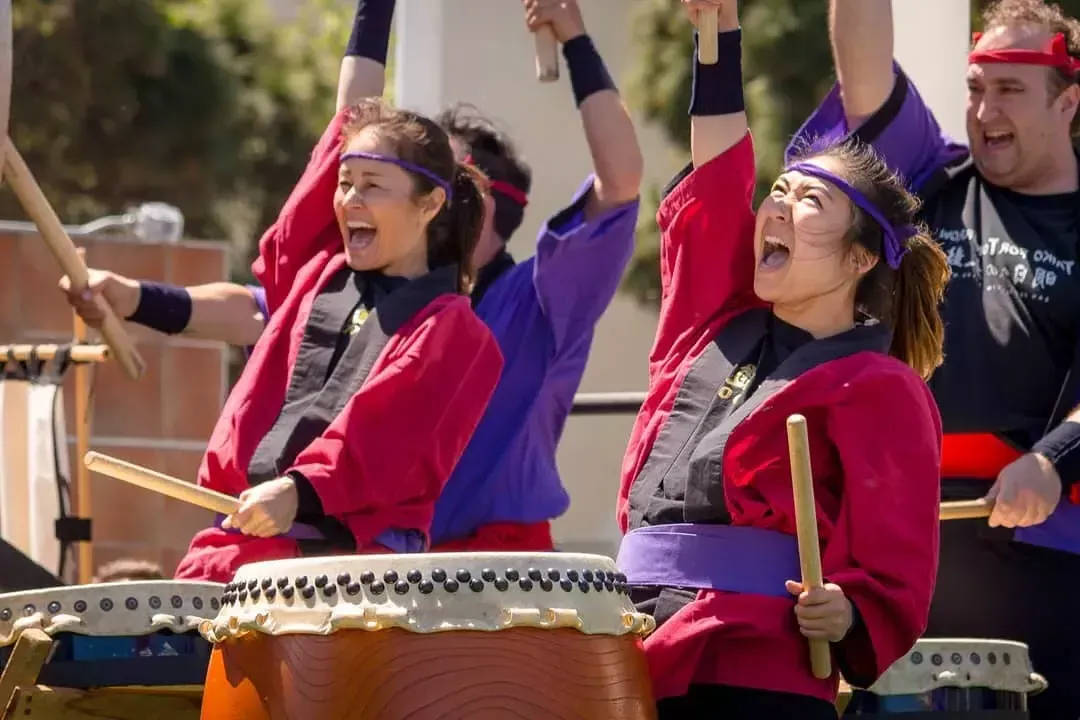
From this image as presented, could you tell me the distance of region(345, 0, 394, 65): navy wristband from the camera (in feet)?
11.9

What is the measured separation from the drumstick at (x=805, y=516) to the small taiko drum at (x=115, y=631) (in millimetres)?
831

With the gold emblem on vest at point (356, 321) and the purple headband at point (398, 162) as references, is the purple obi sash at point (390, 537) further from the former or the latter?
the purple headband at point (398, 162)

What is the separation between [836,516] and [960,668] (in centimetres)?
48

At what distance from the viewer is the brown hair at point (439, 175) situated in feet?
10.9

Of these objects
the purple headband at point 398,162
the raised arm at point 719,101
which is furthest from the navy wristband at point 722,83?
the purple headband at point 398,162

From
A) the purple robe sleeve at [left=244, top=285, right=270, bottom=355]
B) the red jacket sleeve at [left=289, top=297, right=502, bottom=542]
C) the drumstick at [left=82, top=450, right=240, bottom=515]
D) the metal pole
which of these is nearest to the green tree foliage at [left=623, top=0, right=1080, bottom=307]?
the metal pole

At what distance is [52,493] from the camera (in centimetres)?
444

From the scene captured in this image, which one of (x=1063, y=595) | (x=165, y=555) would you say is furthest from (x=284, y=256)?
(x=165, y=555)

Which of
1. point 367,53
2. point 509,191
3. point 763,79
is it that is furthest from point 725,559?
point 763,79

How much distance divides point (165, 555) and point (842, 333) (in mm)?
3348

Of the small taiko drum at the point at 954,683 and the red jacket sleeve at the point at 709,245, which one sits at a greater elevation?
the red jacket sleeve at the point at 709,245

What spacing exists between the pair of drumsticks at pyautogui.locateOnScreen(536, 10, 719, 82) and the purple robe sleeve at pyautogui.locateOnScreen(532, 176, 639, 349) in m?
0.26

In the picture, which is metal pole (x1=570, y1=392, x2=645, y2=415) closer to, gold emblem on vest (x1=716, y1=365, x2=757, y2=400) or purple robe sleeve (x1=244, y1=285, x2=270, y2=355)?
purple robe sleeve (x1=244, y1=285, x2=270, y2=355)

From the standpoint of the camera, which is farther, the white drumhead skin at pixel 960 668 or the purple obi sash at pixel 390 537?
the purple obi sash at pixel 390 537
